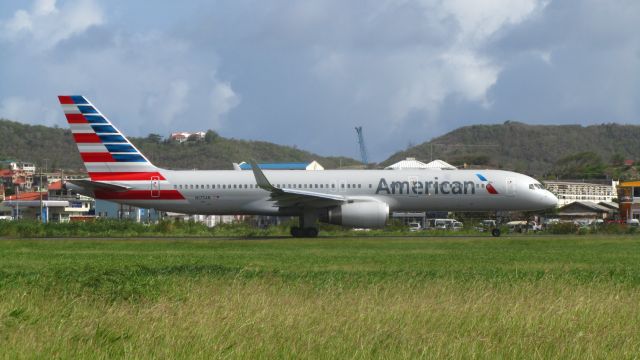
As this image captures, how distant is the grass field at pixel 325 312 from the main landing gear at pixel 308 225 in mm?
20352

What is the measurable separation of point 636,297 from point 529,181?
31.9m

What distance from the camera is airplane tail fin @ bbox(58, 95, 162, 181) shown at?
47.4 metres

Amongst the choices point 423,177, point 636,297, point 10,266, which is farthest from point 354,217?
point 636,297

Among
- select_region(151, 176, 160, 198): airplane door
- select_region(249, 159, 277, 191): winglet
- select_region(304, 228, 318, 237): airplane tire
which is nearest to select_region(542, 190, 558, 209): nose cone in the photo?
select_region(304, 228, 318, 237): airplane tire

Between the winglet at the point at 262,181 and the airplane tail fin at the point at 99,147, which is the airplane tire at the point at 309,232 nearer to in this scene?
the winglet at the point at 262,181

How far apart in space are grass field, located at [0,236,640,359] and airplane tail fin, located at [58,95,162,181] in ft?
67.3

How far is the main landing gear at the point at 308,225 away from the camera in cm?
4759

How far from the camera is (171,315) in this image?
14664 mm

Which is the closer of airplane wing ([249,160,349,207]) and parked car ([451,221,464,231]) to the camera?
airplane wing ([249,160,349,207])

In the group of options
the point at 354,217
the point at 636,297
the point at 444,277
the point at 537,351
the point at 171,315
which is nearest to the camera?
the point at 537,351

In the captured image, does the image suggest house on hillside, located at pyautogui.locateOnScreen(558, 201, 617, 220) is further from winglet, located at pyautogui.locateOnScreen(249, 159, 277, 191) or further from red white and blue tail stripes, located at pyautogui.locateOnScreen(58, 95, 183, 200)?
red white and blue tail stripes, located at pyautogui.locateOnScreen(58, 95, 183, 200)

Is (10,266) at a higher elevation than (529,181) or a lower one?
lower

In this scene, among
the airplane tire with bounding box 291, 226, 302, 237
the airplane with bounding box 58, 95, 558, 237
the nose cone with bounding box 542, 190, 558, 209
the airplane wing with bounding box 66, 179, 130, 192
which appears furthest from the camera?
the nose cone with bounding box 542, 190, 558, 209

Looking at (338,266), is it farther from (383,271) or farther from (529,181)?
(529,181)
